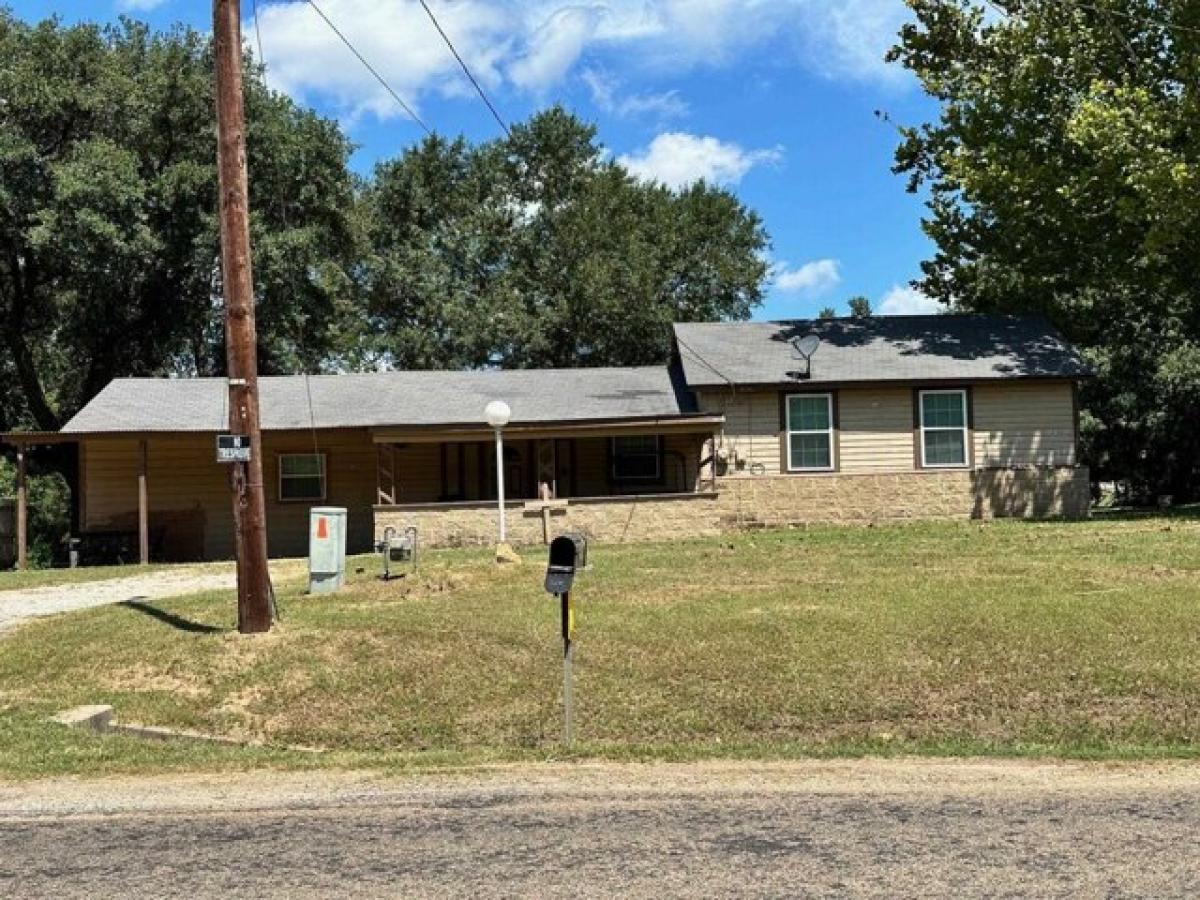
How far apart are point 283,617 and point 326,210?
2133 cm

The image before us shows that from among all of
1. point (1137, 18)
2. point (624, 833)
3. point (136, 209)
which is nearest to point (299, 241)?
point (136, 209)

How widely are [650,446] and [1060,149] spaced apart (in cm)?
1120

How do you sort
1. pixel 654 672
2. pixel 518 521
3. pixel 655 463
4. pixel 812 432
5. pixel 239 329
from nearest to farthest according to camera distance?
pixel 654 672 < pixel 239 329 < pixel 518 521 < pixel 812 432 < pixel 655 463

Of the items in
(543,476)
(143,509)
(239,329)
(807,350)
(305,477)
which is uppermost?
(807,350)

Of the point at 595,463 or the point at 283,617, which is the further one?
the point at 595,463

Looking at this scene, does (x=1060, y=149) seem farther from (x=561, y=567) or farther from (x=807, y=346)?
(x=561, y=567)

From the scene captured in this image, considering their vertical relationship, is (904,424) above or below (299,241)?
below

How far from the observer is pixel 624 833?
17.5ft

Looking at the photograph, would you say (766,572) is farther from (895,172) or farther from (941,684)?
(895,172)

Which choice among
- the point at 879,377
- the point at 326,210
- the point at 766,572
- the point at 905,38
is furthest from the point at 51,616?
the point at 905,38

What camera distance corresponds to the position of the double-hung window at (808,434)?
22375 mm

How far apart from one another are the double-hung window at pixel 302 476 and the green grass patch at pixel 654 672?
33.7 feet

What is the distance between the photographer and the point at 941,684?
30.4 ft

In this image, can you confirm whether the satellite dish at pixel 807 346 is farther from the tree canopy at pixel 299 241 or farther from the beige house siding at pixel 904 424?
the tree canopy at pixel 299 241
